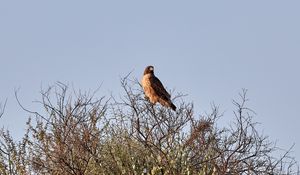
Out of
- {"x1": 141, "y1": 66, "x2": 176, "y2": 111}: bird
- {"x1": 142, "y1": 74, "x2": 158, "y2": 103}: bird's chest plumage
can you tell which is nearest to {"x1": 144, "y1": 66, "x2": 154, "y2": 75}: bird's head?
{"x1": 141, "y1": 66, "x2": 176, "y2": 111}: bird

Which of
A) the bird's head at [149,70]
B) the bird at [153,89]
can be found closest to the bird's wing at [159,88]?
the bird at [153,89]

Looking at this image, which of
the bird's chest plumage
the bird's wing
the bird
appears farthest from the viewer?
the bird's wing

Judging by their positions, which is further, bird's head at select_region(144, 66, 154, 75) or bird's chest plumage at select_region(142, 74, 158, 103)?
bird's head at select_region(144, 66, 154, 75)

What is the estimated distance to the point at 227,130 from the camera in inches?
483

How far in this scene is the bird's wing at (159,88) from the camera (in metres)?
15.0

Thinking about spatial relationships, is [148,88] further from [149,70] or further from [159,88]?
[149,70]

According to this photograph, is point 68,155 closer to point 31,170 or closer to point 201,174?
point 31,170

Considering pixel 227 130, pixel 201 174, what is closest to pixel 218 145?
pixel 227 130

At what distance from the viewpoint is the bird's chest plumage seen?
14.8 m

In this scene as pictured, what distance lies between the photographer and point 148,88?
15.5m

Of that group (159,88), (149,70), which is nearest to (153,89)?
(159,88)

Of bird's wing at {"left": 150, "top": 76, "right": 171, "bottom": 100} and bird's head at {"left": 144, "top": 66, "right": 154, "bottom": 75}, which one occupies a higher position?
bird's head at {"left": 144, "top": 66, "right": 154, "bottom": 75}

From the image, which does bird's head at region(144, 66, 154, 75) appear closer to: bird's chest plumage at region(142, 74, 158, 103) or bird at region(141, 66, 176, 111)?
bird at region(141, 66, 176, 111)

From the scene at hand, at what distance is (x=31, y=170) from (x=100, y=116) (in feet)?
4.27
